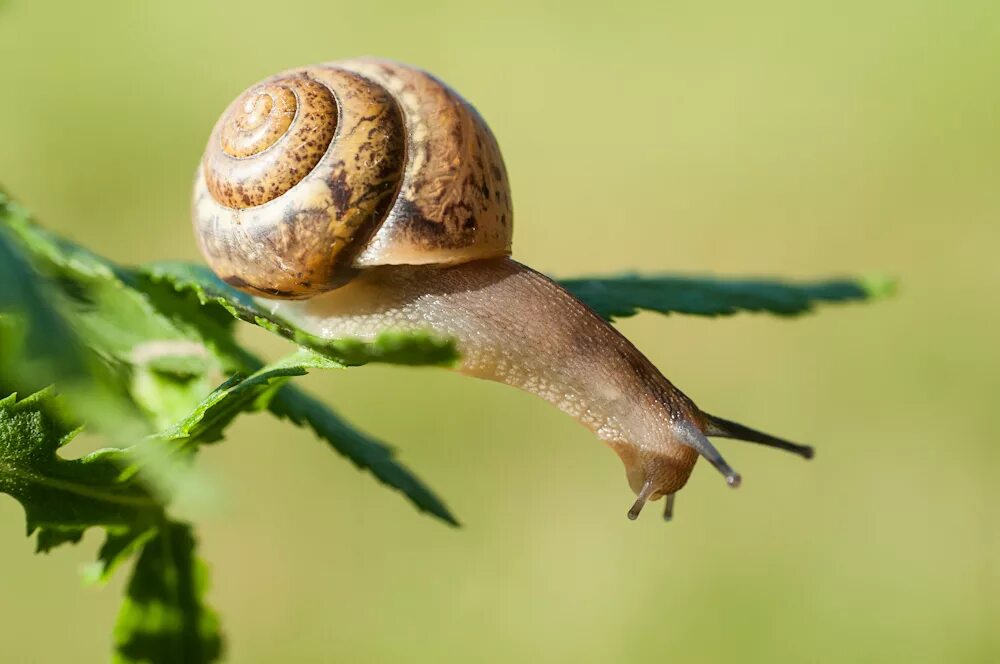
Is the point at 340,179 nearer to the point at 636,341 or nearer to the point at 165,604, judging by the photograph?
the point at 165,604

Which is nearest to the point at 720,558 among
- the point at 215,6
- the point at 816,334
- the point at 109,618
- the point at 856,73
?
the point at 816,334

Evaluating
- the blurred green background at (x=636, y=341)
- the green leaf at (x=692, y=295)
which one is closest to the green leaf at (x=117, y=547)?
the green leaf at (x=692, y=295)

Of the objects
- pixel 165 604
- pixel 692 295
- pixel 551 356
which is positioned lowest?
pixel 165 604

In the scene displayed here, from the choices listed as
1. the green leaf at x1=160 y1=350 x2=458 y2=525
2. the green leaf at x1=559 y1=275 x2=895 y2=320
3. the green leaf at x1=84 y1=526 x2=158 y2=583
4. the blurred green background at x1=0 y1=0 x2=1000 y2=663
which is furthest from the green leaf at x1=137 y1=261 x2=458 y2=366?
the blurred green background at x1=0 y1=0 x2=1000 y2=663

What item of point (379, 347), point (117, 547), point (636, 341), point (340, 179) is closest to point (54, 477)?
point (117, 547)

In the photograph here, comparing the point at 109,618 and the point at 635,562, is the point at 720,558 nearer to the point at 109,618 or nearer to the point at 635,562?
the point at 635,562

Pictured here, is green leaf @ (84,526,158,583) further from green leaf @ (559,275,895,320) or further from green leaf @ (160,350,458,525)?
green leaf @ (559,275,895,320)
